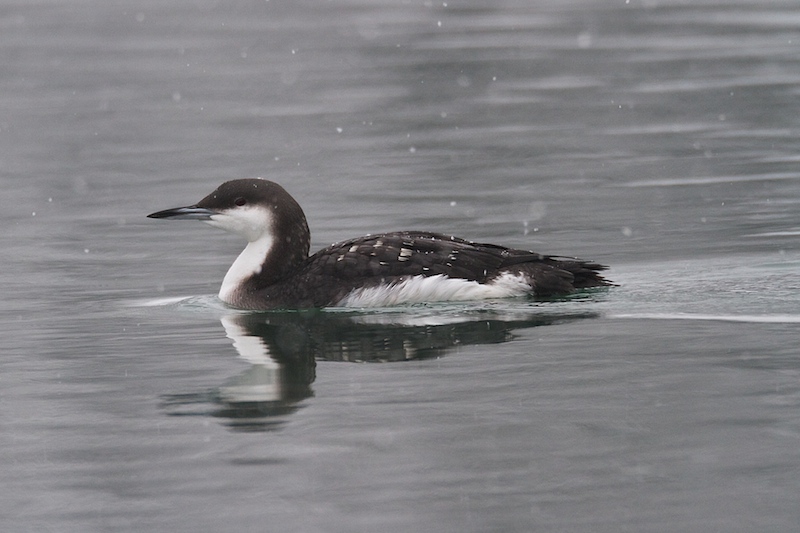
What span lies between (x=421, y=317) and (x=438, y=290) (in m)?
0.24

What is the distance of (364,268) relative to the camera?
372 inches

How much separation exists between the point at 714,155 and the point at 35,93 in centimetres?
1125

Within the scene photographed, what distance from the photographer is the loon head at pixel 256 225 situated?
32.1 feet

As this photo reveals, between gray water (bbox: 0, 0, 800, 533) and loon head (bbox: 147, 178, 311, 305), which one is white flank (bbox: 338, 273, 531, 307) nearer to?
gray water (bbox: 0, 0, 800, 533)

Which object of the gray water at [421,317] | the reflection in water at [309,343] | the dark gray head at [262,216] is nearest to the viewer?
the gray water at [421,317]

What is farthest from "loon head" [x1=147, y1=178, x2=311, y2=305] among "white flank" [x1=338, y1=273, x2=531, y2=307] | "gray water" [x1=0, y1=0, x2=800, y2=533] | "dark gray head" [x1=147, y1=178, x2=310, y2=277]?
"white flank" [x1=338, y1=273, x2=531, y2=307]

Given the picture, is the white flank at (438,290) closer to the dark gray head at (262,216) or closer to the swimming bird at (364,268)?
the swimming bird at (364,268)

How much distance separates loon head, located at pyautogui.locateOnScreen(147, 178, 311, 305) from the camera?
9789 mm

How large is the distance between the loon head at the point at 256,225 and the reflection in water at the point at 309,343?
0.31 m

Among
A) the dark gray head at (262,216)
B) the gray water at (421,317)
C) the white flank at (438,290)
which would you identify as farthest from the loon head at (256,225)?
the white flank at (438,290)

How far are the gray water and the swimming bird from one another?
157 mm

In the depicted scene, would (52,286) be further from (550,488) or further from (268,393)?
(550,488)

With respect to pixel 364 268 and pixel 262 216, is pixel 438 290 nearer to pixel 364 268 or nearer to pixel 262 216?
pixel 364 268

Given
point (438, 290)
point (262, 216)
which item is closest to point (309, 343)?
point (438, 290)
